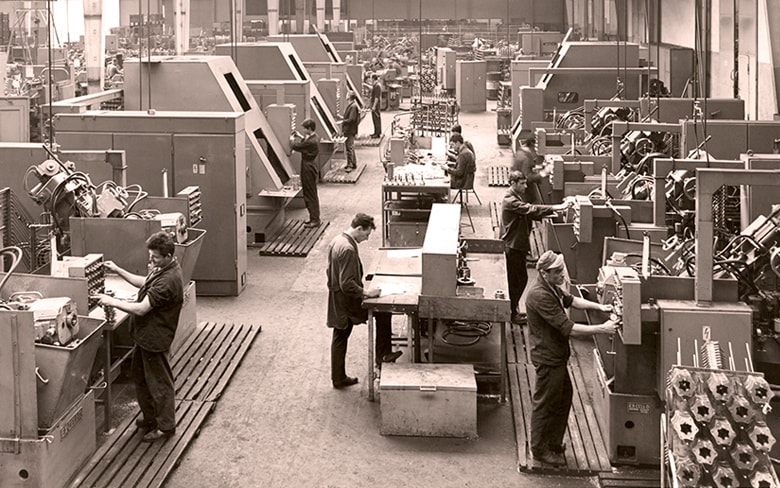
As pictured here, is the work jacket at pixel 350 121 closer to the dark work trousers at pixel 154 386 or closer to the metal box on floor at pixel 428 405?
the metal box on floor at pixel 428 405

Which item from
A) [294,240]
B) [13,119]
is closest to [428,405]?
[294,240]

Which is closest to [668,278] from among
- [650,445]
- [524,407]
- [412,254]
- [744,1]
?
[650,445]

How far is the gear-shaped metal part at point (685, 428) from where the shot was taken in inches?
166

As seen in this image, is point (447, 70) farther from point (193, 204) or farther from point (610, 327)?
point (610, 327)

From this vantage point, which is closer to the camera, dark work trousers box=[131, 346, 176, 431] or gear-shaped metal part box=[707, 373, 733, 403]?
gear-shaped metal part box=[707, 373, 733, 403]

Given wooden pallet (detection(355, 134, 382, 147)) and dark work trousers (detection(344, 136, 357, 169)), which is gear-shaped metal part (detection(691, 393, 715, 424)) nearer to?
dark work trousers (detection(344, 136, 357, 169))

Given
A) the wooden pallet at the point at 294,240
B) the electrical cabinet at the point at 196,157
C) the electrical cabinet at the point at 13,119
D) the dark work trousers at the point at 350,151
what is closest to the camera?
the electrical cabinet at the point at 196,157

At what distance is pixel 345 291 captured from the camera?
6.52 metres

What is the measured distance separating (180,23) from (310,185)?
8694 millimetres

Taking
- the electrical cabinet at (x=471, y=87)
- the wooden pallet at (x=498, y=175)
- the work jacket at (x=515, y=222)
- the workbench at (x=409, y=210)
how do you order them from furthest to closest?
the electrical cabinet at (x=471, y=87) → the wooden pallet at (x=498, y=175) → the workbench at (x=409, y=210) → the work jacket at (x=515, y=222)

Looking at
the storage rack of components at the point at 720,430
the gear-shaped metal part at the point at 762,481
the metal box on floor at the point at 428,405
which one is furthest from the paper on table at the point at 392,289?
the gear-shaped metal part at the point at 762,481

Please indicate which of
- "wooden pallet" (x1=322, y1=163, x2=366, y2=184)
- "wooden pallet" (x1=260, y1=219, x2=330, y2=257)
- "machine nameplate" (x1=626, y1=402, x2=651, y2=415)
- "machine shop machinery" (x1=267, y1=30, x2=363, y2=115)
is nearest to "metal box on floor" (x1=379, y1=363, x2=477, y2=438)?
"machine nameplate" (x1=626, y1=402, x2=651, y2=415)

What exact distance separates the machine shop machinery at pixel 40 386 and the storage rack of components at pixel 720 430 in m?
3.12

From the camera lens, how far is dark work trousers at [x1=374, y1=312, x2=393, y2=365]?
23.3 feet
